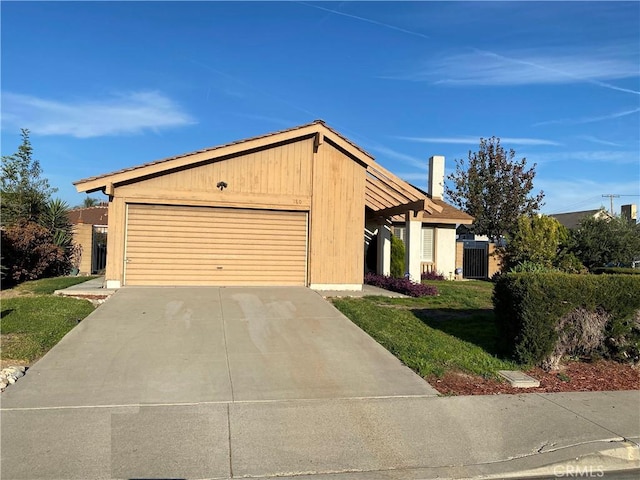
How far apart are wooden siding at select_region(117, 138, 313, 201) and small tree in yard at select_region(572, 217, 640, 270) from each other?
1170 cm

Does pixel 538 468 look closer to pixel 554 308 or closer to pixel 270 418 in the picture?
pixel 270 418

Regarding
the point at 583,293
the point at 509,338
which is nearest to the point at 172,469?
the point at 509,338

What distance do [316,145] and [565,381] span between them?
869 centimetres

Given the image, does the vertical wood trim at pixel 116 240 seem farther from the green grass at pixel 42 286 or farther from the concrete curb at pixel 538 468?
→ the concrete curb at pixel 538 468

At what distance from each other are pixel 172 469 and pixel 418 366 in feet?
12.7

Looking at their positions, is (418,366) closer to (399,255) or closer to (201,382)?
(201,382)

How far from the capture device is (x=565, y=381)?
688 cm

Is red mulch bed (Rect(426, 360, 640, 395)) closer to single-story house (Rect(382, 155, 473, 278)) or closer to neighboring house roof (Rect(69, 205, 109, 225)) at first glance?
single-story house (Rect(382, 155, 473, 278))

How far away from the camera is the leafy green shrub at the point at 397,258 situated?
17203mm

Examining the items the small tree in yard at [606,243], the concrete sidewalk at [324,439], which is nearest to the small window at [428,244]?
the small tree in yard at [606,243]

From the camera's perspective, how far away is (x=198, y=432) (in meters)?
4.89

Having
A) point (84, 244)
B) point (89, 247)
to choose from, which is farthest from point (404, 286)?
point (84, 244)

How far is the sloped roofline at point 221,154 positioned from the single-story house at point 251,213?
0.08ft

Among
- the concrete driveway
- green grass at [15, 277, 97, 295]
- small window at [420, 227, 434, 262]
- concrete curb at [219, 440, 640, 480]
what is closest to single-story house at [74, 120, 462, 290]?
green grass at [15, 277, 97, 295]
